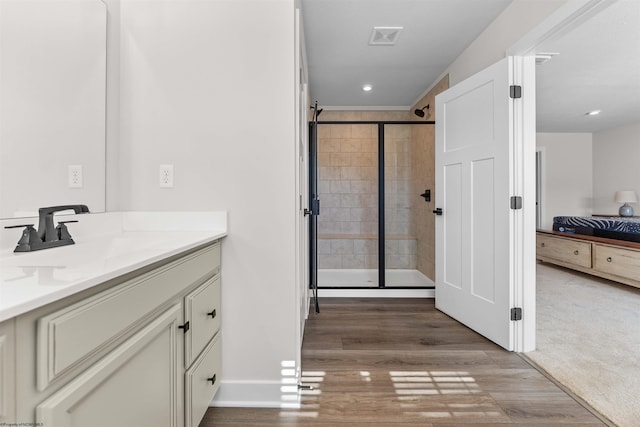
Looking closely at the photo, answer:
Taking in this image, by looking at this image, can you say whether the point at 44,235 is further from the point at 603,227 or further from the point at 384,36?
the point at 603,227

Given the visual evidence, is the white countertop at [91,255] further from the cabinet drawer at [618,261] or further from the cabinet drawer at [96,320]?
the cabinet drawer at [618,261]

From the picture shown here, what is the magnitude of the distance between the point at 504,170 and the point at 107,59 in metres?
2.38

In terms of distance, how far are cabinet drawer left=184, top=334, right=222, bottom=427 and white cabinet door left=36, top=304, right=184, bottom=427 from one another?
0.05 meters

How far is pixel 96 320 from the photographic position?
731 millimetres

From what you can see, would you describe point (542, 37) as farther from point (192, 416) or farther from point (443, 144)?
point (192, 416)

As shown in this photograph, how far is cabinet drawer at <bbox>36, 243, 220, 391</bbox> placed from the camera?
1.99 feet

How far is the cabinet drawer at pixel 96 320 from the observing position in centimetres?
61

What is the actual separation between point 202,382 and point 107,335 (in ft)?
2.30

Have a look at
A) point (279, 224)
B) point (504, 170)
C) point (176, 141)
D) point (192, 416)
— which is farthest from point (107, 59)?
point (504, 170)

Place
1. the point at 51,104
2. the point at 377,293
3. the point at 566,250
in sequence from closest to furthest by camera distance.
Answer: the point at 51,104, the point at 377,293, the point at 566,250

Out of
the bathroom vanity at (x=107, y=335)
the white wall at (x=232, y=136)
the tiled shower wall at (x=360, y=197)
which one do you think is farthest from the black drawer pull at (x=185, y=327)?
the tiled shower wall at (x=360, y=197)

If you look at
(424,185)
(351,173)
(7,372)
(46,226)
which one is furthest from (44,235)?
(424,185)

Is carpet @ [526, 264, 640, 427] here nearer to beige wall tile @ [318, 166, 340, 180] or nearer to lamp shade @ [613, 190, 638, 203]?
beige wall tile @ [318, 166, 340, 180]

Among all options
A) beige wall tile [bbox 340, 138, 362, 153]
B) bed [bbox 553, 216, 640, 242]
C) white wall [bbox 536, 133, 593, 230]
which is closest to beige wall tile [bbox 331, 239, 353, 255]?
beige wall tile [bbox 340, 138, 362, 153]
